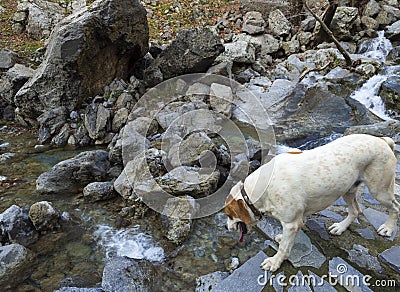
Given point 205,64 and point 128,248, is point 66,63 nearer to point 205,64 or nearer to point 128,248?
point 205,64

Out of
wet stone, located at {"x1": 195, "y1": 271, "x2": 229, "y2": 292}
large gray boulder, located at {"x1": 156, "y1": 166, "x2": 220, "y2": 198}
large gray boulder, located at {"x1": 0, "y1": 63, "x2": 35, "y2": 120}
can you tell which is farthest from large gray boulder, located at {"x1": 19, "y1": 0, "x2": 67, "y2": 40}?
wet stone, located at {"x1": 195, "y1": 271, "x2": 229, "y2": 292}

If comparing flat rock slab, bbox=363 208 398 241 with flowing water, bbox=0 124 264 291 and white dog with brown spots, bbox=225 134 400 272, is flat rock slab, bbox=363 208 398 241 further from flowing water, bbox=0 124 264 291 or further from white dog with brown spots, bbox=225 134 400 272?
flowing water, bbox=0 124 264 291

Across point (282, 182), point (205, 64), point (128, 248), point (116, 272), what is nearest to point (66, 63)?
point (205, 64)

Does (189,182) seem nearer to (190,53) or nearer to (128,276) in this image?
(128,276)

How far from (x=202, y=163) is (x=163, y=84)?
6.20 metres

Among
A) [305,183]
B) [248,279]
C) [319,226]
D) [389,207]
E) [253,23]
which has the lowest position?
[319,226]

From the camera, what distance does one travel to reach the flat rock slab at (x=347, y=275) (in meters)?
3.90

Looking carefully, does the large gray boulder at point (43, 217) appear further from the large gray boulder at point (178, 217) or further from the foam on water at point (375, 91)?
the foam on water at point (375, 91)

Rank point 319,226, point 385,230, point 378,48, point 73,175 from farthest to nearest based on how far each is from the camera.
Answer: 1. point 378,48
2. point 73,175
3. point 319,226
4. point 385,230

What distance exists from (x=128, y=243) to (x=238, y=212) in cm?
271

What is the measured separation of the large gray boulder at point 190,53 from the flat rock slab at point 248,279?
→ 9.44m

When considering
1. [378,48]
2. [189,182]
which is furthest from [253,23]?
[189,182]

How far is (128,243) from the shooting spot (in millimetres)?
5797

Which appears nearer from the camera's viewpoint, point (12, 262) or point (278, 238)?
point (278, 238)
